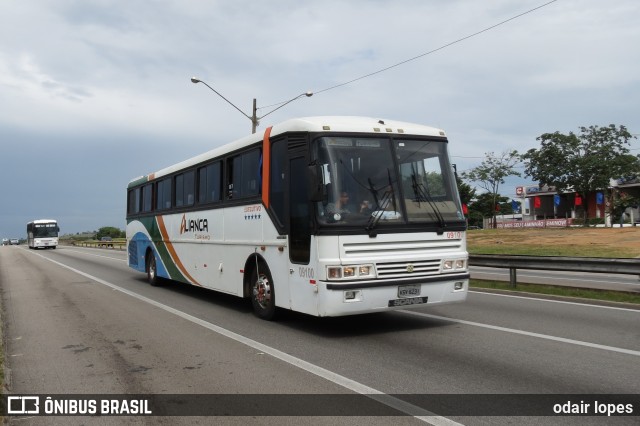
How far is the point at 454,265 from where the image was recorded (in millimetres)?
7996

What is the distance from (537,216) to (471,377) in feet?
276

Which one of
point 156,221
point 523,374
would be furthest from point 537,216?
point 523,374

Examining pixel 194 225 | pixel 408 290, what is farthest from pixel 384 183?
pixel 194 225

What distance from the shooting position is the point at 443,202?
26.6 feet

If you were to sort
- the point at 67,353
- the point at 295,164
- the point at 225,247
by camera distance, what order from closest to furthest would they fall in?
the point at 67,353
the point at 295,164
the point at 225,247

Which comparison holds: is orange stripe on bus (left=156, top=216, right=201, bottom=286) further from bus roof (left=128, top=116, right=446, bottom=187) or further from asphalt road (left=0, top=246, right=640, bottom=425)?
bus roof (left=128, top=116, right=446, bottom=187)

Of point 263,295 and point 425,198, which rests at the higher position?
point 425,198

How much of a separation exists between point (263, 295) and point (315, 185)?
2726mm

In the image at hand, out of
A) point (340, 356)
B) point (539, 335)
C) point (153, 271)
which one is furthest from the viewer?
point (153, 271)

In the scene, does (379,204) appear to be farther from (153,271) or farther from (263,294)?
(153,271)

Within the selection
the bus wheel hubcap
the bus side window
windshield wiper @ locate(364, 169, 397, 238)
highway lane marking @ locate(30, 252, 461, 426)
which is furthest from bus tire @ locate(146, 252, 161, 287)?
windshield wiper @ locate(364, 169, 397, 238)

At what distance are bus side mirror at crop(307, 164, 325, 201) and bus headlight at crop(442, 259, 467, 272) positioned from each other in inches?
85.3

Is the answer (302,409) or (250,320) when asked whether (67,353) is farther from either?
(302,409)

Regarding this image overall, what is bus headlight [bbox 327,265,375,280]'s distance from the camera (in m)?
7.10
